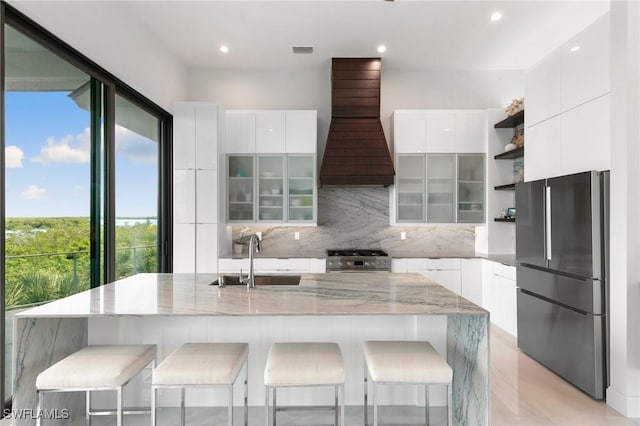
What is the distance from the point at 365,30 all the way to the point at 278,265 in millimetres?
2806

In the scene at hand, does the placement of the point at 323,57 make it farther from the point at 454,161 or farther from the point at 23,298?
the point at 23,298

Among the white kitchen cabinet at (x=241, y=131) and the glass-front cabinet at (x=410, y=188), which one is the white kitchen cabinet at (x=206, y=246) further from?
the glass-front cabinet at (x=410, y=188)

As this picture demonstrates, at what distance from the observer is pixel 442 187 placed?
4699mm

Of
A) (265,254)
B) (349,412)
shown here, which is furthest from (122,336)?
(265,254)

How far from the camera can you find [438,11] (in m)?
3.50

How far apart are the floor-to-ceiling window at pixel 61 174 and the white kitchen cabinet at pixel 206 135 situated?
0.65 m

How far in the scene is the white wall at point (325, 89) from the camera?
4945mm

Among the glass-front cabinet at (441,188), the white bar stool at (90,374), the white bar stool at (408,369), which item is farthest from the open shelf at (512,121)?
the white bar stool at (90,374)

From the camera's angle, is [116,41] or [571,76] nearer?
[571,76]

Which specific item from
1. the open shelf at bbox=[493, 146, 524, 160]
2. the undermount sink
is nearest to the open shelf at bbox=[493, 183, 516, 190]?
the open shelf at bbox=[493, 146, 524, 160]

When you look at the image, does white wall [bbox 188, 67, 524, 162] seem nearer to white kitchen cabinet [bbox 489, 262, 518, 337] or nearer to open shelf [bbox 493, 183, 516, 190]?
open shelf [bbox 493, 183, 516, 190]

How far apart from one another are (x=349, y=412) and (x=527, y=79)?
11.0 feet

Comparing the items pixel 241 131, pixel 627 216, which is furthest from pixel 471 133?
pixel 241 131

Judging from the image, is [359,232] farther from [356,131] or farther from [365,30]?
[365,30]
